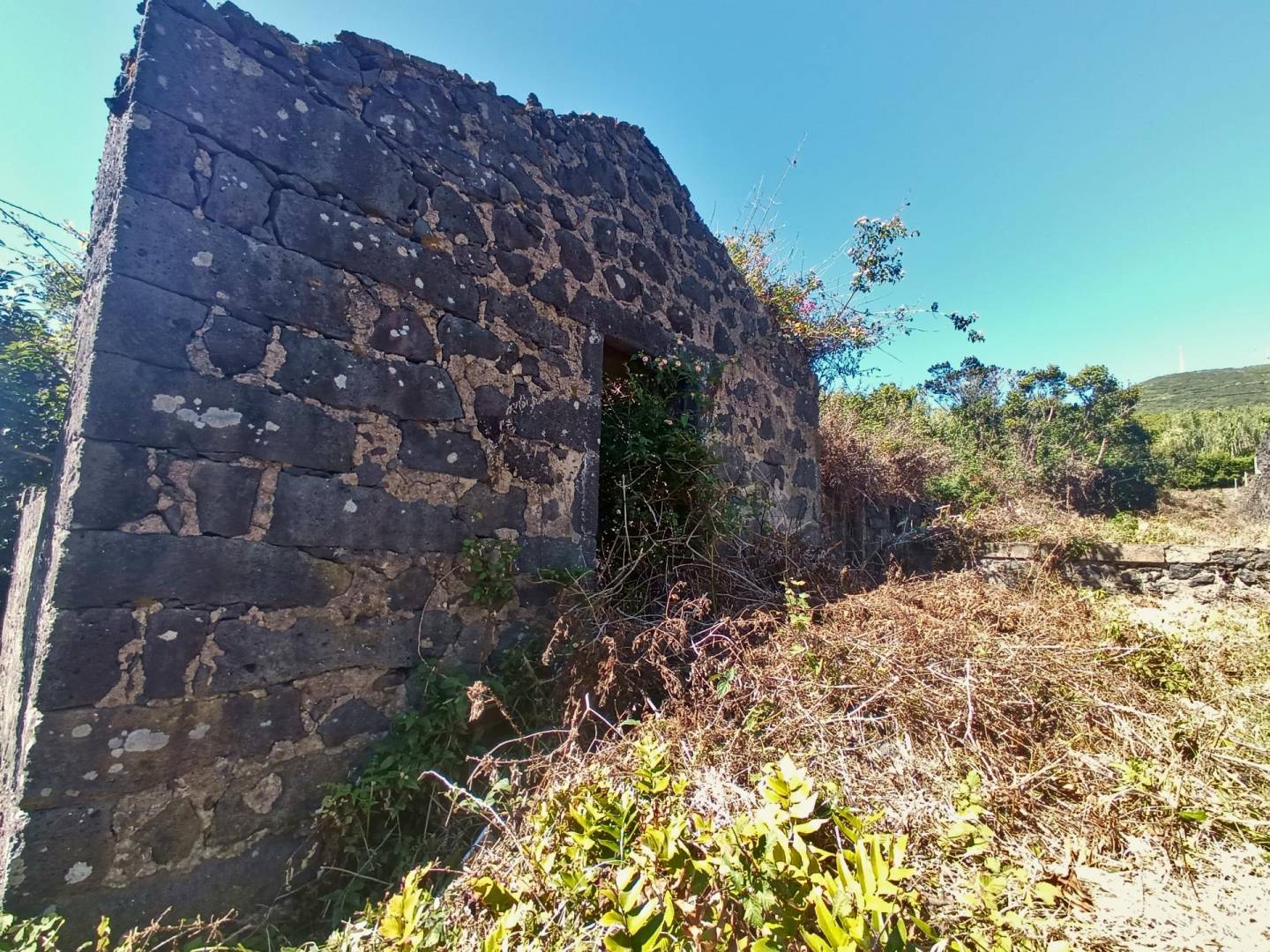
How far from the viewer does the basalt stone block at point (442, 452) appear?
2641 millimetres

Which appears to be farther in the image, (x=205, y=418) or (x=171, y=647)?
(x=205, y=418)

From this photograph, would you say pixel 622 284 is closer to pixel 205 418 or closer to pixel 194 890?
pixel 205 418

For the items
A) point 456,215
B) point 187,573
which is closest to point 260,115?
point 456,215

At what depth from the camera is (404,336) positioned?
268 centimetres

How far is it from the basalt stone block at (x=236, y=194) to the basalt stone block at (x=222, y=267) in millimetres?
49

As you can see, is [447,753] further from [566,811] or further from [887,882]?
[887,882]

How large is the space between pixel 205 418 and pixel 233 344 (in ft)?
0.98

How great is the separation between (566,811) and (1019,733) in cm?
167

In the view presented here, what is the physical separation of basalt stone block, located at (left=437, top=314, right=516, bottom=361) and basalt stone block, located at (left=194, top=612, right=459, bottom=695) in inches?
43.1

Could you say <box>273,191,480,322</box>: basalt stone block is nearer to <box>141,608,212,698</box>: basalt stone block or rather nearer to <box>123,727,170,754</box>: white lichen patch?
<box>141,608,212,698</box>: basalt stone block

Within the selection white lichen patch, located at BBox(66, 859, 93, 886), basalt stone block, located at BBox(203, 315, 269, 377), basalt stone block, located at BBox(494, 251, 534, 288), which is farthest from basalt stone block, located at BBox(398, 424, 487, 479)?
white lichen patch, located at BBox(66, 859, 93, 886)

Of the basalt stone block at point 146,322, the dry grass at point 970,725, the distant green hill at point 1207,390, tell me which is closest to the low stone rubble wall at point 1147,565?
the dry grass at point 970,725

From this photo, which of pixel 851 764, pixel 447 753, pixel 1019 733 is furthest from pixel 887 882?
pixel 447 753

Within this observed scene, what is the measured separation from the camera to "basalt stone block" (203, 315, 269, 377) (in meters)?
2.15
